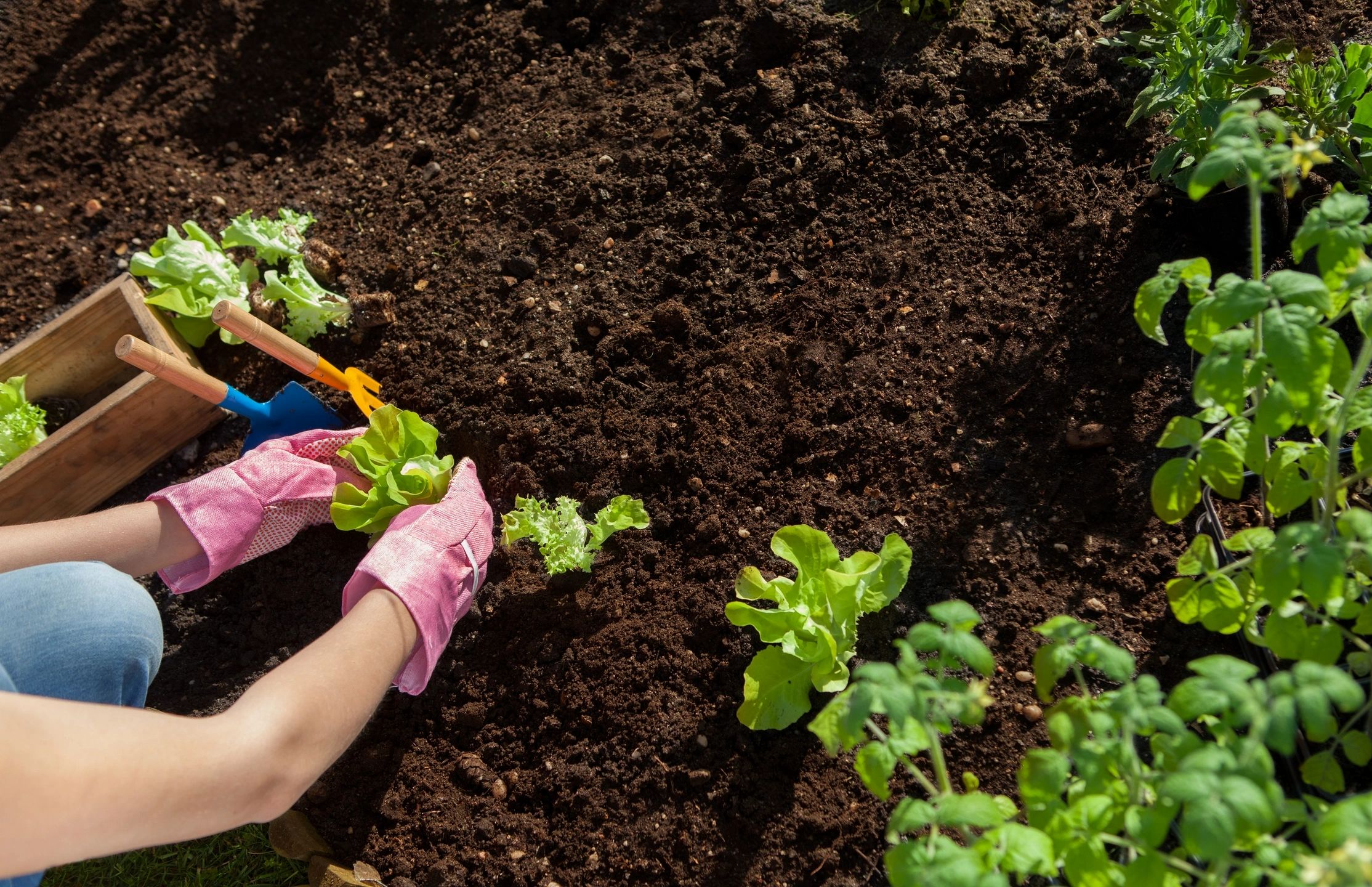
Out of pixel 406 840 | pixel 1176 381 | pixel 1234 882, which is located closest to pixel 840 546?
pixel 1176 381

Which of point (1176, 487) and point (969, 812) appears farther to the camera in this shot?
point (1176, 487)

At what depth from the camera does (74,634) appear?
69.4 inches

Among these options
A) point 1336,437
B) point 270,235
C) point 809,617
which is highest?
point 1336,437

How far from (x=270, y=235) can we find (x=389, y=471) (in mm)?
1049

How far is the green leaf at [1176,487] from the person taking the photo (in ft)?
4.86

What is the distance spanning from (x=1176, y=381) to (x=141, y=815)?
88.2 inches

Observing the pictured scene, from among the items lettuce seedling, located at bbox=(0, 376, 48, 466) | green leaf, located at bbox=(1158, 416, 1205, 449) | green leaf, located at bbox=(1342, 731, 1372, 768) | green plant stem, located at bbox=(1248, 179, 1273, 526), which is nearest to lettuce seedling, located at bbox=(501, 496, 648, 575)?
green leaf, located at bbox=(1158, 416, 1205, 449)

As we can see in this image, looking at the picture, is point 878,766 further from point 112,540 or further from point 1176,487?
point 112,540

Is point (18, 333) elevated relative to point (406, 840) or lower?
elevated

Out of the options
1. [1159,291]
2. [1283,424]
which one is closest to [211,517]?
[1159,291]

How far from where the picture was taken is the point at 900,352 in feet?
7.49

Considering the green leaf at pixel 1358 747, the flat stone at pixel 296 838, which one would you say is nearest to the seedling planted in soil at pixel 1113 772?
the green leaf at pixel 1358 747

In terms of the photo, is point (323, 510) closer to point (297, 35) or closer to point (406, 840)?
point (406, 840)

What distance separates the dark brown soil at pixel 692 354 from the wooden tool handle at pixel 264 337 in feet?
1.00
